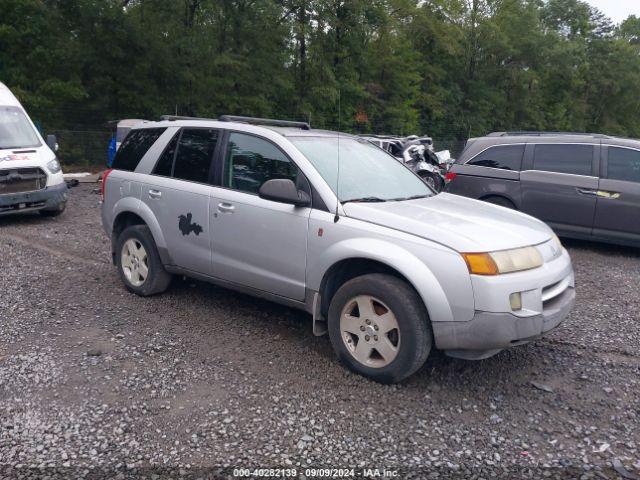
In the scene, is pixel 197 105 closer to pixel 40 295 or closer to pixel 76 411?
pixel 40 295

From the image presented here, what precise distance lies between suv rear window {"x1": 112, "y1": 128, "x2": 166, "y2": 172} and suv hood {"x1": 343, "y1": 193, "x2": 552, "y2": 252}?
257 centimetres

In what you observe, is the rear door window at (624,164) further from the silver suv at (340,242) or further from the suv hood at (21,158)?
the suv hood at (21,158)

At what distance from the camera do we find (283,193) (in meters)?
4.31

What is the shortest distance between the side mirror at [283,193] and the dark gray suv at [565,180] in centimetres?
561

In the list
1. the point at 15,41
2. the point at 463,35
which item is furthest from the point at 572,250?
the point at 463,35

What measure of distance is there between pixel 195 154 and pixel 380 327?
8.24 feet

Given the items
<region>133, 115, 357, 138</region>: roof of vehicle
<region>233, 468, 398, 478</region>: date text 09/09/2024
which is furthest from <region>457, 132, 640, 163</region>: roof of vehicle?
<region>233, 468, 398, 478</region>: date text 09/09/2024

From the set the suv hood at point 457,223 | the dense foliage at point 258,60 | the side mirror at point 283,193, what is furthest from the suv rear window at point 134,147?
the dense foliage at point 258,60

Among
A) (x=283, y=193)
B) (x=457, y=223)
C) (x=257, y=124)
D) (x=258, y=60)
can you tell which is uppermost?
(x=258, y=60)

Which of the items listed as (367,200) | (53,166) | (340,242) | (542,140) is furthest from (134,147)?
(542,140)

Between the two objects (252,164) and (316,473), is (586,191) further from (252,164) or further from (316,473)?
(316,473)

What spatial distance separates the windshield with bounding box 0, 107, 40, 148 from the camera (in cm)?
1008

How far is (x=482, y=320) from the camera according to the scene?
146 inches

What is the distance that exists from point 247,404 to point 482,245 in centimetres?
183
